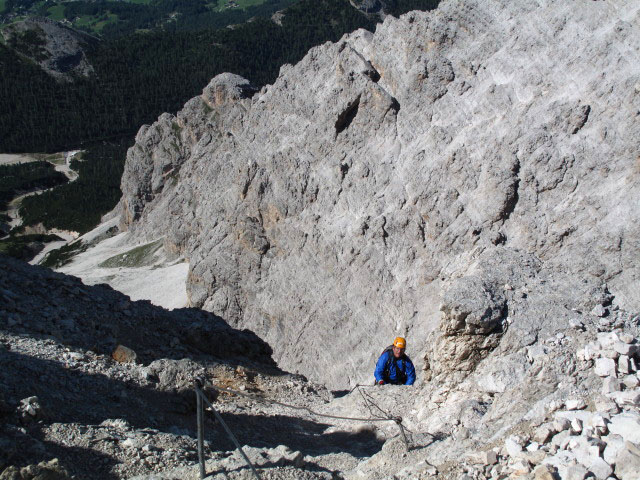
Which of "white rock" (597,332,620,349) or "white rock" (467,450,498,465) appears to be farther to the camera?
"white rock" (597,332,620,349)

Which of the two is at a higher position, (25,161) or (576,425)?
(576,425)

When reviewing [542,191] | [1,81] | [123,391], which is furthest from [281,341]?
[1,81]

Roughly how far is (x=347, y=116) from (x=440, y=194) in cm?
1273

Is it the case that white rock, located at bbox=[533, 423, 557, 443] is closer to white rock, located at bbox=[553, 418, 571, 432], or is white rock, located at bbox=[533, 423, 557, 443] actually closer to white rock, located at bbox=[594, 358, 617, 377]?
white rock, located at bbox=[553, 418, 571, 432]

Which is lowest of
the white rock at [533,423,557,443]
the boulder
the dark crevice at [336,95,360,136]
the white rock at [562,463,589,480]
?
the boulder

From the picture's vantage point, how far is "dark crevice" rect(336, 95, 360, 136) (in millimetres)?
42219

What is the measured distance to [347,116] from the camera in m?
42.8

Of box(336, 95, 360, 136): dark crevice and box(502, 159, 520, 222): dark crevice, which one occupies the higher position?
box(336, 95, 360, 136): dark crevice

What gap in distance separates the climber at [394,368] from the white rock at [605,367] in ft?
20.7

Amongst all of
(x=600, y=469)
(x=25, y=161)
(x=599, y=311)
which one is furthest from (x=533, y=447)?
(x=25, y=161)

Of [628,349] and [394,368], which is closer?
[628,349]

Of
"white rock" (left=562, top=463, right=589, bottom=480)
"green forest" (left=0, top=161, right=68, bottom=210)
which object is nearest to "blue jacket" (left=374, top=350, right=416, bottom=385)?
"white rock" (left=562, top=463, right=589, bottom=480)

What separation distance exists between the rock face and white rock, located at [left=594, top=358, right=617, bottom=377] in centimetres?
355

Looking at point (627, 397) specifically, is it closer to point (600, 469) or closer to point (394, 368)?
point (600, 469)
